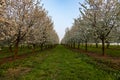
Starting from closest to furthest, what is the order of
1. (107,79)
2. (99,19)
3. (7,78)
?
(107,79)
(7,78)
(99,19)

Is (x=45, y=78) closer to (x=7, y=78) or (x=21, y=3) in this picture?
(x=7, y=78)

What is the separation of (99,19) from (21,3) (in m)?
14.1

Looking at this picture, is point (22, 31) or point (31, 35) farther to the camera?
point (31, 35)

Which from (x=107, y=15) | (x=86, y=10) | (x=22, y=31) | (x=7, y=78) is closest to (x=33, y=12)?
(x=22, y=31)

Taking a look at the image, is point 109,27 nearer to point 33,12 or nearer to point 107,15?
point 107,15

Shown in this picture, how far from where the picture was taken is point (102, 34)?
37938 millimetres

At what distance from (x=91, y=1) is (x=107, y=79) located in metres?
26.2

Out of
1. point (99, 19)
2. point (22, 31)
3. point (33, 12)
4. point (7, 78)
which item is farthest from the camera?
point (99, 19)

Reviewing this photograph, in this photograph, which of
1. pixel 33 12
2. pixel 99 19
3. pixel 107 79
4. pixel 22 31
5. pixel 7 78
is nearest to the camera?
pixel 107 79

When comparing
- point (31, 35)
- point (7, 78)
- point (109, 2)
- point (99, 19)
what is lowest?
point (7, 78)

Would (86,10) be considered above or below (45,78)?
above

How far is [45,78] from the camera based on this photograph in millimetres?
15484

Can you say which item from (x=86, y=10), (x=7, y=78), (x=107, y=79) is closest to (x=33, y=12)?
(x=86, y=10)

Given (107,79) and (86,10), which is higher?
(86,10)
